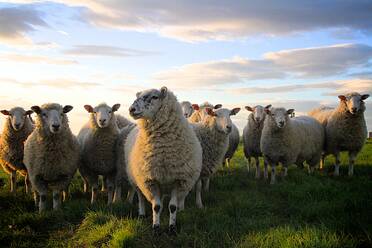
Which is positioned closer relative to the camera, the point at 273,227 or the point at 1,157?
the point at 273,227

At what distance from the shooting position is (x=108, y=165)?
906 cm

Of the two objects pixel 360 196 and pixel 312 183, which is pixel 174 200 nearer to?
pixel 360 196

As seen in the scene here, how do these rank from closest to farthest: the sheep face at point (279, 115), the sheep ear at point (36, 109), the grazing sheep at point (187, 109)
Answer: the sheep ear at point (36, 109) → the sheep face at point (279, 115) → the grazing sheep at point (187, 109)

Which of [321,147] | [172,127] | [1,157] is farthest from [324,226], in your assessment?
[1,157]

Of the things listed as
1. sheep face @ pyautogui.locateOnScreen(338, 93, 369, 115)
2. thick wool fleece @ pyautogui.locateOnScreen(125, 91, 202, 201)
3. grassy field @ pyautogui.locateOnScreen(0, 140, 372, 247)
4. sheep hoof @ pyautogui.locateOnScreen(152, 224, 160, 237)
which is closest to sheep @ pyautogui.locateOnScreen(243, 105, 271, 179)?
grassy field @ pyautogui.locateOnScreen(0, 140, 372, 247)

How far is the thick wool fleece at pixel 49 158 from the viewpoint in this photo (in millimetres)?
8430

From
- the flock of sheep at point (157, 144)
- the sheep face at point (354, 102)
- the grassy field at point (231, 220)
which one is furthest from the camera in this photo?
the sheep face at point (354, 102)

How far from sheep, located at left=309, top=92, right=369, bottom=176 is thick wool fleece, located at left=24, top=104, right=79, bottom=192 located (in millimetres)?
7329

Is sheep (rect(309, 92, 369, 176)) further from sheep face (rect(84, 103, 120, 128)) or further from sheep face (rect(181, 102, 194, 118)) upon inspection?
sheep face (rect(84, 103, 120, 128))

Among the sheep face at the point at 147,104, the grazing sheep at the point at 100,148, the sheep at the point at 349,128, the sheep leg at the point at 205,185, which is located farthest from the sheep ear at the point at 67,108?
the sheep at the point at 349,128

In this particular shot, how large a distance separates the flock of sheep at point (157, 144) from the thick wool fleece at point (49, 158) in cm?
2

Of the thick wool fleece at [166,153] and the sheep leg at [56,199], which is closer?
the thick wool fleece at [166,153]

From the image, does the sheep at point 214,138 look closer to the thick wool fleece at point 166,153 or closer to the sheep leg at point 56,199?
the thick wool fleece at point 166,153

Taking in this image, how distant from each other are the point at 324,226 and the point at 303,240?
2.60ft
